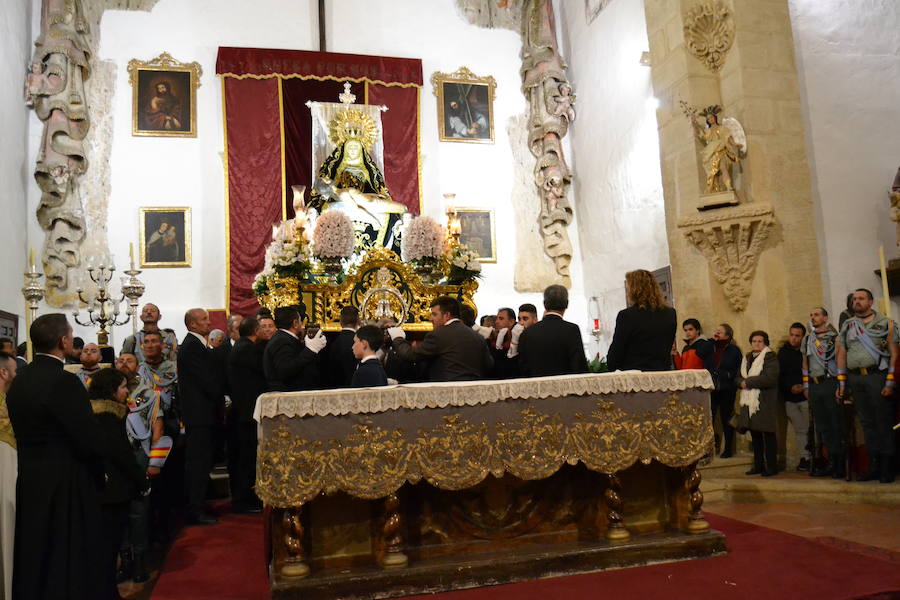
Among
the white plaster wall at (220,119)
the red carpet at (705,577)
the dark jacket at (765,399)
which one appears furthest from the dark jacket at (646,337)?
the white plaster wall at (220,119)

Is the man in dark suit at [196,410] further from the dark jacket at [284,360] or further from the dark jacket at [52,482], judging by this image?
the dark jacket at [52,482]

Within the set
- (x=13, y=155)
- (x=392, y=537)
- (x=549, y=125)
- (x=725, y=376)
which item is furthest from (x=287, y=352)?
(x=549, y=125)

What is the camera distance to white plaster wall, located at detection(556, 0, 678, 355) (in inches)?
479

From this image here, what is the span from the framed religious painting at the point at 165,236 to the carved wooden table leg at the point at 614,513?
33.2 ft

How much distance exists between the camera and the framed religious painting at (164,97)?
13352mm

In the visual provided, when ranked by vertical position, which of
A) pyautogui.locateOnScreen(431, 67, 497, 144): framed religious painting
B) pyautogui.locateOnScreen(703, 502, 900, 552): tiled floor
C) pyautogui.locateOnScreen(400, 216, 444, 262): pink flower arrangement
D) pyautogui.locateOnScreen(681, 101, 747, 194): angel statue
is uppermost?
pyautogui.locateOnScreen(431, 67, 497, 144): framed religious painting

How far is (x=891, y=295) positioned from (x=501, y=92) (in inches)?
329

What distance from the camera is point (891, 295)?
29.5ft

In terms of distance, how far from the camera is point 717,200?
28.6 feet

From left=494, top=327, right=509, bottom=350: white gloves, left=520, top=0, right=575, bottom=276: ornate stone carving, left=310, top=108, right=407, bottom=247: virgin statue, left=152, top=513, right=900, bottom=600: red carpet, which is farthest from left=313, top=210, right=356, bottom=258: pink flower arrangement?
left=520, top=0, right=575, bottom=276: ornate stone carving

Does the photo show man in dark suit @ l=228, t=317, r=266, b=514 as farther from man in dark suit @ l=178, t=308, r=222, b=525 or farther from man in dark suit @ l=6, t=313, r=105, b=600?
man in dark suit @ l=6, t=313, r=105, b=600

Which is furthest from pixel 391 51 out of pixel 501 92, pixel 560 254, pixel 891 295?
pixel 891 295

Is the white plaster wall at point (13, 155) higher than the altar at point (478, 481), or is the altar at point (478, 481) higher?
the white plaster wall at point (13, 155)

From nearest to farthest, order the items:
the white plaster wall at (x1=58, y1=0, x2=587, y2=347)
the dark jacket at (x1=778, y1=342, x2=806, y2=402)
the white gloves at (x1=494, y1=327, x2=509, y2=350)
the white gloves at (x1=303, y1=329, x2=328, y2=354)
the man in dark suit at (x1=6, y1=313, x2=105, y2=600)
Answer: the man in dark suit at (x1=6, y1=313, x2=105, y2=600) → the white gloves at (x1=303, y1=329, x2=328, y2=354) → the white gloves at (x1=494, y1=327, x2=509, y2=350) → the dark jacket at (x1=778, y1=342, x2=806, y2=402) → the white plaster wall at (x1=58, y1=0, x2=587, y2=347)
